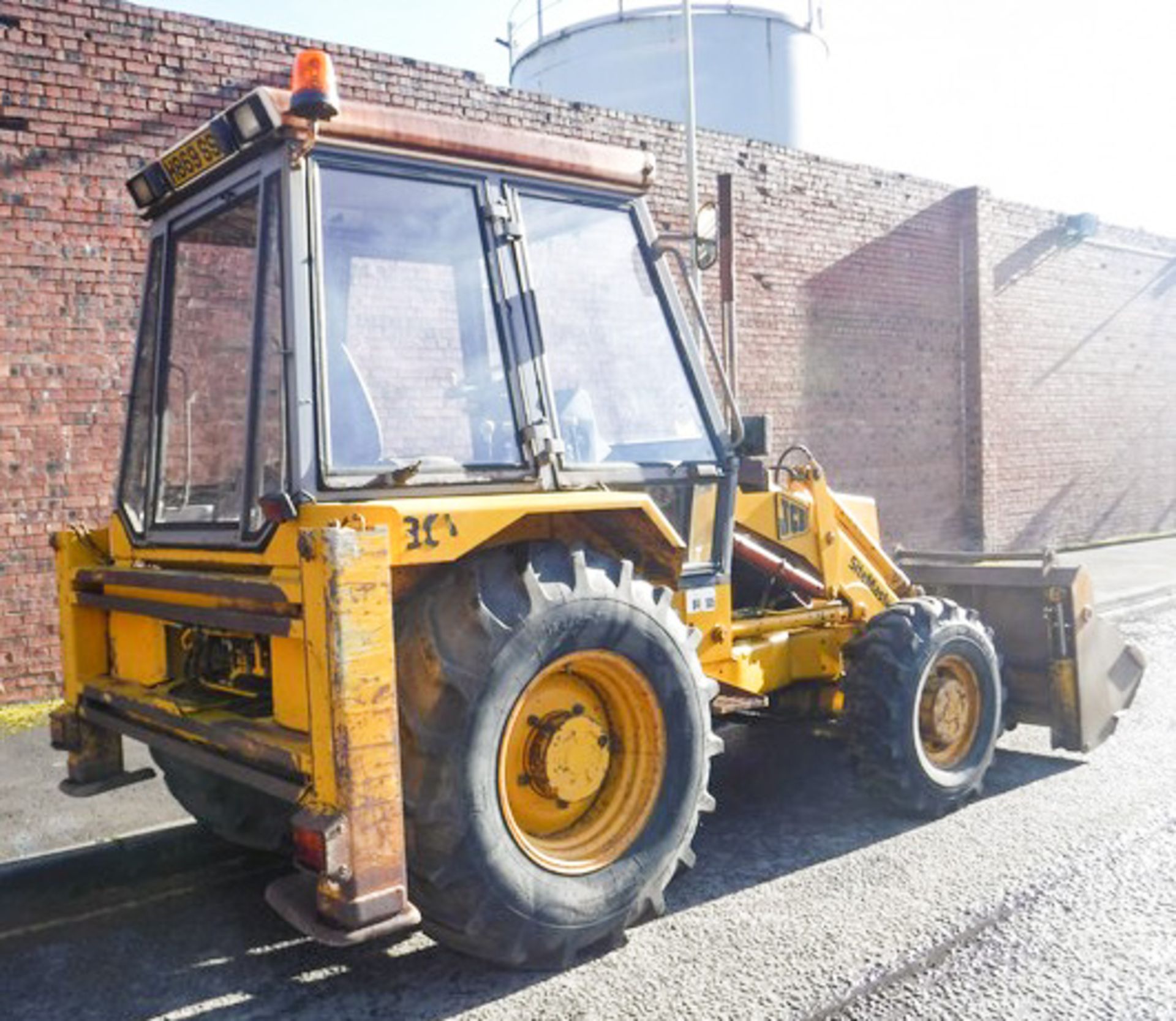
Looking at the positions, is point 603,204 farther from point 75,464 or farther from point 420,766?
point 75,464

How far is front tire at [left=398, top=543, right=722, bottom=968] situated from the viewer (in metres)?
3.08

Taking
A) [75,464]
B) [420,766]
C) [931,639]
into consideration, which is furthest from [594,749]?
[75,464]

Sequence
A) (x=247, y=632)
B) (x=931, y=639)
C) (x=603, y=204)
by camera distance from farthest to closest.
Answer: (x=931, y=639) < (x=603, y=204) < (x=247, y=632)

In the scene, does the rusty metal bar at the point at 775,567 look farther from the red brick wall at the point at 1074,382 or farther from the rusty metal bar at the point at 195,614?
the red brick wall at the point at 1074,382

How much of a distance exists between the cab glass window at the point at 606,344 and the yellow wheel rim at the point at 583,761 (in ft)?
2.52

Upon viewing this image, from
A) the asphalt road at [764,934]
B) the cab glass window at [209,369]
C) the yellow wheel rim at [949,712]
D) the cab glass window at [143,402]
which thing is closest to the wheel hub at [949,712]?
the yellow wheel rim at [949,712]

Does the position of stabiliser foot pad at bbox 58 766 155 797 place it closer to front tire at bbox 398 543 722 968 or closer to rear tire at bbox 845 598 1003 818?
front tire at bbox 398 543 722 968

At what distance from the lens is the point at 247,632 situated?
3326 millimetres

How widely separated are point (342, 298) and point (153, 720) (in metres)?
1.59

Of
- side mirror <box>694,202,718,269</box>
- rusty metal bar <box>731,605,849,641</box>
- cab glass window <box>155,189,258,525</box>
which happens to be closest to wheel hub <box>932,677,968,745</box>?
rusty metal bar <box>731,605,849,641</box>

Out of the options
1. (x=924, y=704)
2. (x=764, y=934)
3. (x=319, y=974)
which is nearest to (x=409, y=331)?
(x=319, y=974)

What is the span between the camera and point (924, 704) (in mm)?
4789

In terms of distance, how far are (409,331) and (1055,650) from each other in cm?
359

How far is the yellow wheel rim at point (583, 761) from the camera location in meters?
3.41
